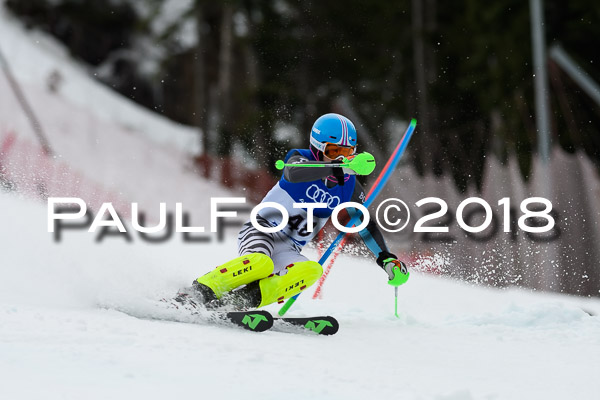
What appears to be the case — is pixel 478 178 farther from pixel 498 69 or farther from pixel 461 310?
pixel 461 310

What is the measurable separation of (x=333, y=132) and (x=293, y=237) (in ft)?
2.57

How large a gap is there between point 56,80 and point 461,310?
23626mm

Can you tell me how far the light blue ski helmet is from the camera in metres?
5.42

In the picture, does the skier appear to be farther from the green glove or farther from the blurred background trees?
the blurred background trees

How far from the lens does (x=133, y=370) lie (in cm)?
360

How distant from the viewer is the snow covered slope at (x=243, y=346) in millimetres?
3531

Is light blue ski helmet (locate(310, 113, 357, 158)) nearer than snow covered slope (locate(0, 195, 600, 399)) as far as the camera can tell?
No

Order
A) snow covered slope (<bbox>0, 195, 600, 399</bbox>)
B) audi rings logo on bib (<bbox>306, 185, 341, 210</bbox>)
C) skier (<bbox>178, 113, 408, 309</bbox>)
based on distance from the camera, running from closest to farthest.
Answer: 1. snow covered slope (<bbox>0, 195, 600, 399</bbox>)
2. skier (<bbox>178, 113, 408, 309</bbox>)
3. audi rings logo on bib (<bbox>306, 185, 341, 210</bbox>)

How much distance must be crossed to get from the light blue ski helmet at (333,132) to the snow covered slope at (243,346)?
3.82 ft

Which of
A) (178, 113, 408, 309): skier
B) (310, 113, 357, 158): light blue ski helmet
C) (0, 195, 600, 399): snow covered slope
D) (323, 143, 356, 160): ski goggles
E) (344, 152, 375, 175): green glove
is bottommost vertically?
(0, 195, 600, 399): snow covered slope

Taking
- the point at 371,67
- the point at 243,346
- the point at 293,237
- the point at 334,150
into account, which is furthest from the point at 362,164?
the point at 371,67

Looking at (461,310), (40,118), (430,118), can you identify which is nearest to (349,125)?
(461,310)

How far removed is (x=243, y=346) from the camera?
4281 mm

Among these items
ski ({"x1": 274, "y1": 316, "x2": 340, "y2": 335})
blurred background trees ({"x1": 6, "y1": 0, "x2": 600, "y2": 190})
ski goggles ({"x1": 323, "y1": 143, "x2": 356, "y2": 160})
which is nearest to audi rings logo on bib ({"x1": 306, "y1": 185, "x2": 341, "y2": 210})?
ski goggles ({"x1": 323, "y1": 143, "x2": 356, "y2": 160})
